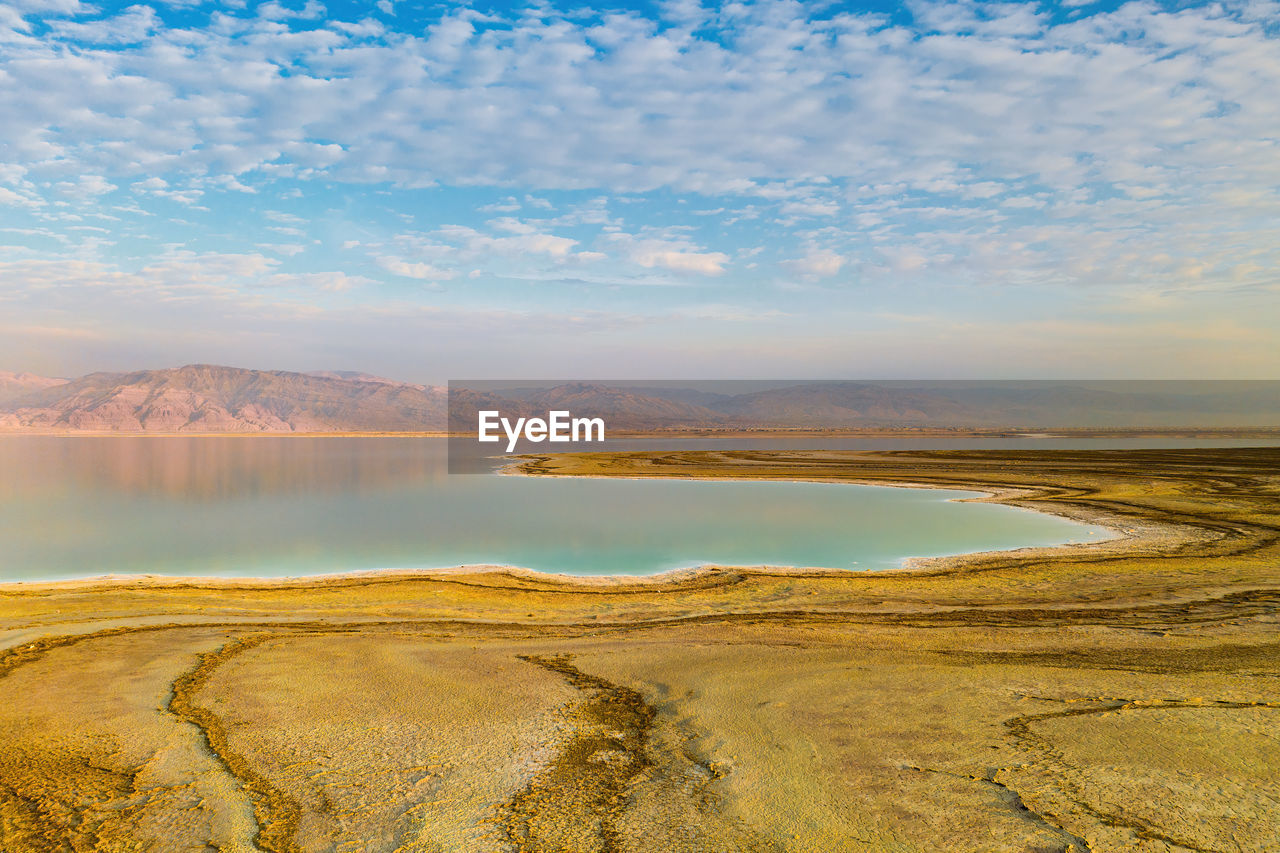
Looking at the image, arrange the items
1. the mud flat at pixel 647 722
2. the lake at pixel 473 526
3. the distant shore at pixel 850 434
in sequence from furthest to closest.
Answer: the distant shore at pixel 850 434 → the lake at pixel 473 526 → the mud flat at pixel 647 722

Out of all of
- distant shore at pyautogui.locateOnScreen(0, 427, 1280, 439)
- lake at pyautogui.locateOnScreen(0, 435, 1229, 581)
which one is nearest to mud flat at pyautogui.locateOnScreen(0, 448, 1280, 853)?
lake at pyautogui.locateOnScreen(0, 435, 1229, 581)

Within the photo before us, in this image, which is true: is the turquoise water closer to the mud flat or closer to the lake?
the lake

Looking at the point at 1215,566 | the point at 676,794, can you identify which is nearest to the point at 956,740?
the point at 676,794

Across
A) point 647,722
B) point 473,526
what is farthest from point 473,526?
point 647,722

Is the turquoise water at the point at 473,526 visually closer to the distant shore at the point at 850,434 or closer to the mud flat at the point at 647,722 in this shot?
the mud flat at the point at 647,722

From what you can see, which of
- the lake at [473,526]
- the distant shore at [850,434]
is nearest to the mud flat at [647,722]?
the lake at [473,526]

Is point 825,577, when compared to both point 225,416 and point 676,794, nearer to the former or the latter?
point 676,794

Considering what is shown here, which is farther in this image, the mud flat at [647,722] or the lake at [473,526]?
the lake at [473,526]
